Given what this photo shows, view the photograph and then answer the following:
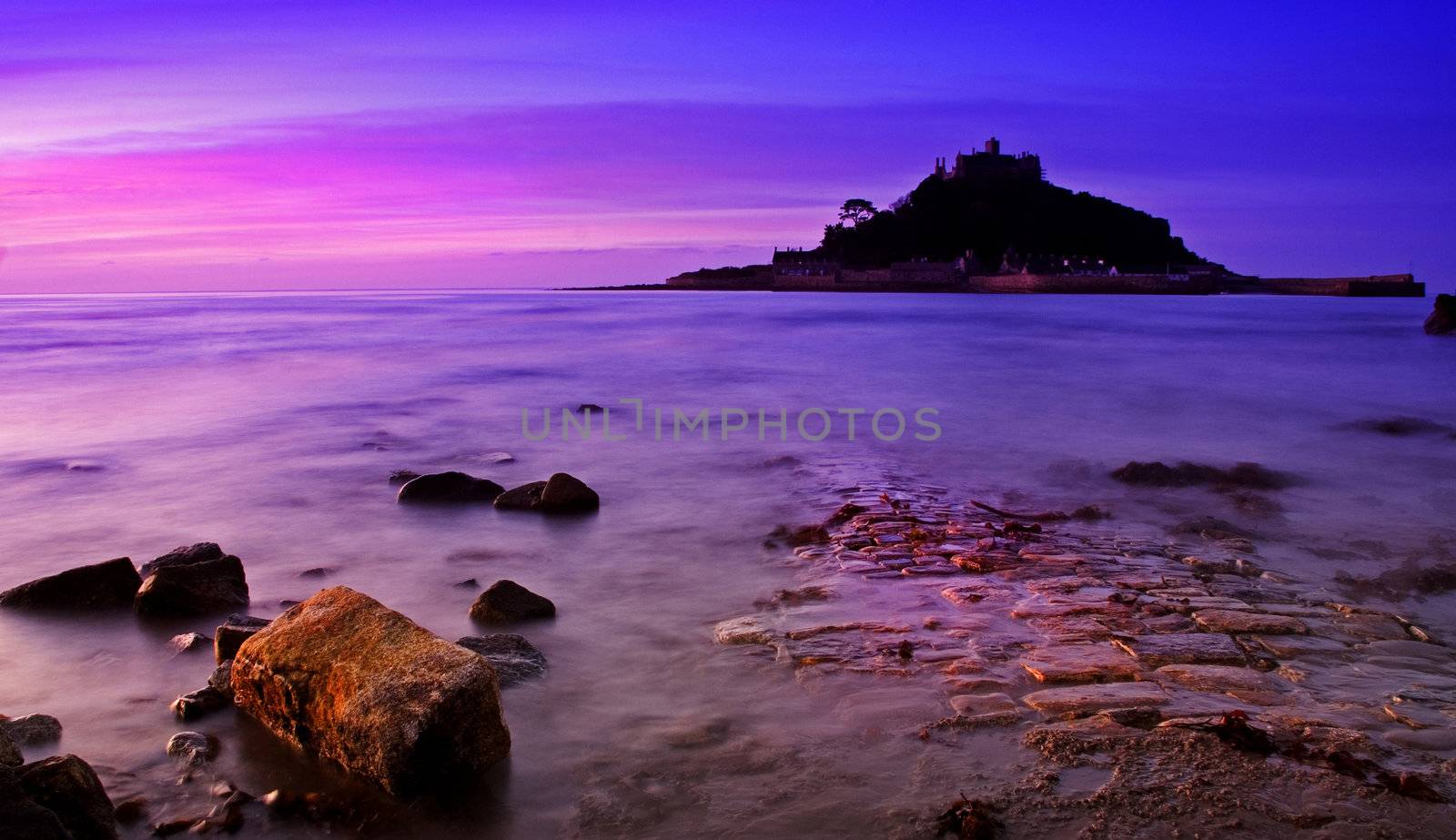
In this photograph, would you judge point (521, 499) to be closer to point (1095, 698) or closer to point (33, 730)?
point (33, 730)

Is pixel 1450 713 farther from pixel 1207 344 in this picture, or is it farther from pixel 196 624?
pixel 1207 344

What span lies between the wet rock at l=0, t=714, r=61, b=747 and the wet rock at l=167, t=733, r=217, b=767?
0.52 metres

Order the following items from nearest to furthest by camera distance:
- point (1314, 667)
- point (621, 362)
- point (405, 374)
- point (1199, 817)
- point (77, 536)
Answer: point (1199, 817)
point (1314, 667)
point (77, 536)
point (405, 374)
point (621, 362)

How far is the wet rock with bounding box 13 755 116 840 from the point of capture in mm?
3033

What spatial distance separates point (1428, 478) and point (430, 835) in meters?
10.8

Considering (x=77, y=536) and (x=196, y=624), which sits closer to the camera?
(x=196, y=624)

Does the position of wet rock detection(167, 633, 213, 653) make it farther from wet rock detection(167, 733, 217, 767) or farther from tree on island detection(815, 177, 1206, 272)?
tree on island detection(815, 177, 1206, 272)


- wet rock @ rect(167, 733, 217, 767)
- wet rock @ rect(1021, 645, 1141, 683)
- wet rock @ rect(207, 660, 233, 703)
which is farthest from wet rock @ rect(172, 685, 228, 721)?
wet rock @ rect(1021, 645, 1141, 683)

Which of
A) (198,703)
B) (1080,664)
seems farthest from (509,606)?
(1080,664)

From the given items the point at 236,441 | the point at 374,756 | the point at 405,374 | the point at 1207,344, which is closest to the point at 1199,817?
the point at 374,756

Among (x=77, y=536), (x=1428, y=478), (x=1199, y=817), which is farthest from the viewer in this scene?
(x=1428, y=478)

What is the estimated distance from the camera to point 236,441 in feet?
41.7

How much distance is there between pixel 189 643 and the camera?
497 cm

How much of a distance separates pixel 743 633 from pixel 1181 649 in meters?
2.15
